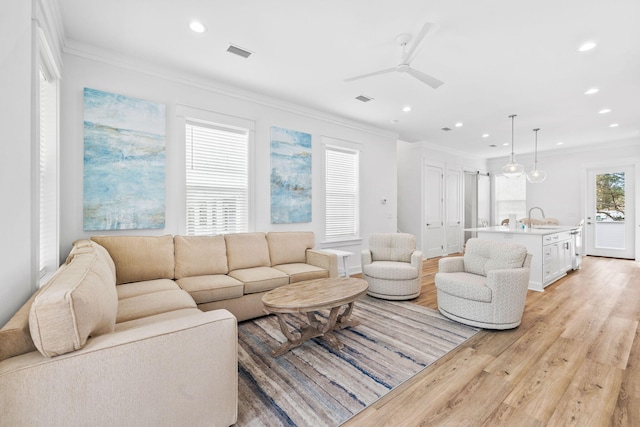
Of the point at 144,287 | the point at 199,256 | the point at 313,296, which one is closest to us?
the point at 313,296

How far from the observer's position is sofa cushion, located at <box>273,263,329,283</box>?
11.1 ft

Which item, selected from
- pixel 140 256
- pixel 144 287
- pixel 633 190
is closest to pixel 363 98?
pixel 140 256

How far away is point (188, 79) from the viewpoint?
3518 millimetres

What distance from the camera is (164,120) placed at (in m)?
3.35

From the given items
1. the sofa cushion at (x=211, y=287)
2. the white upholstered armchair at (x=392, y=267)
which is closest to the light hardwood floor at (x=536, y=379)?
the white upholstered armchair at (x=392, y=267)

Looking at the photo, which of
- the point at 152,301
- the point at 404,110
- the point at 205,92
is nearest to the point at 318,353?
the point at 152,301

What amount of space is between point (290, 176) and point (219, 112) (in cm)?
130

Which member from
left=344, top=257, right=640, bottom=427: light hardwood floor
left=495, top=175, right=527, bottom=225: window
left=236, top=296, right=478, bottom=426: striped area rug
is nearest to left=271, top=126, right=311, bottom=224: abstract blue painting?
left=236, top=296, right=478, bottom=426: striped area rug

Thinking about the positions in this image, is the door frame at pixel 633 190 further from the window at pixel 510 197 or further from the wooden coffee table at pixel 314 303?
the wooden coffee table at pixel 314 303

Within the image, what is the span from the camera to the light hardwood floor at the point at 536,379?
1.70m

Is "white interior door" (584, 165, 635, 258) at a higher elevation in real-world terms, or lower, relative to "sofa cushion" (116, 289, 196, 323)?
higher

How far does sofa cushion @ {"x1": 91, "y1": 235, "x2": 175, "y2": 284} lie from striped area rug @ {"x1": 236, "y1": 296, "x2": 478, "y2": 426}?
106 centimetres

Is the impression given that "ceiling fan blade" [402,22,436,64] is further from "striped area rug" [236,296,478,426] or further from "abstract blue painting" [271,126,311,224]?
"striped area rug" [236,296,478,426]

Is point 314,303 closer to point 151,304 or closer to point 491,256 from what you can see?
point 151,304
